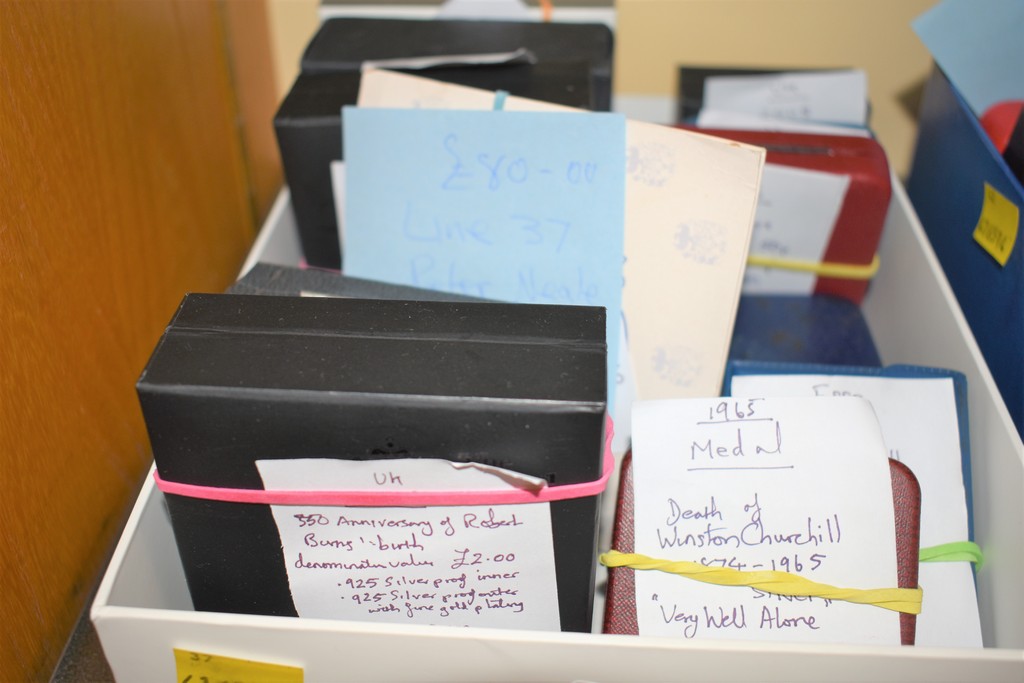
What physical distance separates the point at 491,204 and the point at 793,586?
39 centimetres

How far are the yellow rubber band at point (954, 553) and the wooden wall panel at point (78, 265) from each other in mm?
642

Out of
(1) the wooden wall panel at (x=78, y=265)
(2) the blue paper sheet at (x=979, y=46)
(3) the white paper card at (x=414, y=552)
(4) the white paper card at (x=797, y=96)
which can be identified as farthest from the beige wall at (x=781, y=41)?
(3) the white paper card at (x=414, y=552)

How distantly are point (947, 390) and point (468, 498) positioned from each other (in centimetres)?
41

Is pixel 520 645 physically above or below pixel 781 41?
below

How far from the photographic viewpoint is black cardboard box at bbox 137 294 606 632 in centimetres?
54

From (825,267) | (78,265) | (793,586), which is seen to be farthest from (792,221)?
(78,265)

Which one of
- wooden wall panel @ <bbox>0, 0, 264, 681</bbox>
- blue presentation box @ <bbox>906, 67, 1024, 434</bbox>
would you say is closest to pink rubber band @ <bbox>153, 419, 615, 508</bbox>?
wooden wall panel @ <bbox>0, 0, 264, 681</bbox>

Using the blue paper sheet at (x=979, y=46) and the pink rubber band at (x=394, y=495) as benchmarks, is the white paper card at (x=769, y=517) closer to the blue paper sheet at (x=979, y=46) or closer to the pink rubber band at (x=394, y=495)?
the pink rubber band at (x=394, y=495)

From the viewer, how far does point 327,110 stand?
2.74ft

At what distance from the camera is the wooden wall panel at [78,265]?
62 centimetres

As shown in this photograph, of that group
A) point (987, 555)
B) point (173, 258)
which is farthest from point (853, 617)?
point (173, 258)

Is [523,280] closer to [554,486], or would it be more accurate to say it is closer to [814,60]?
[554,486]

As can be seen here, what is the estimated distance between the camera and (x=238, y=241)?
1.08 metres

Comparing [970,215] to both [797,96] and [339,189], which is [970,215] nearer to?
[797,96]
